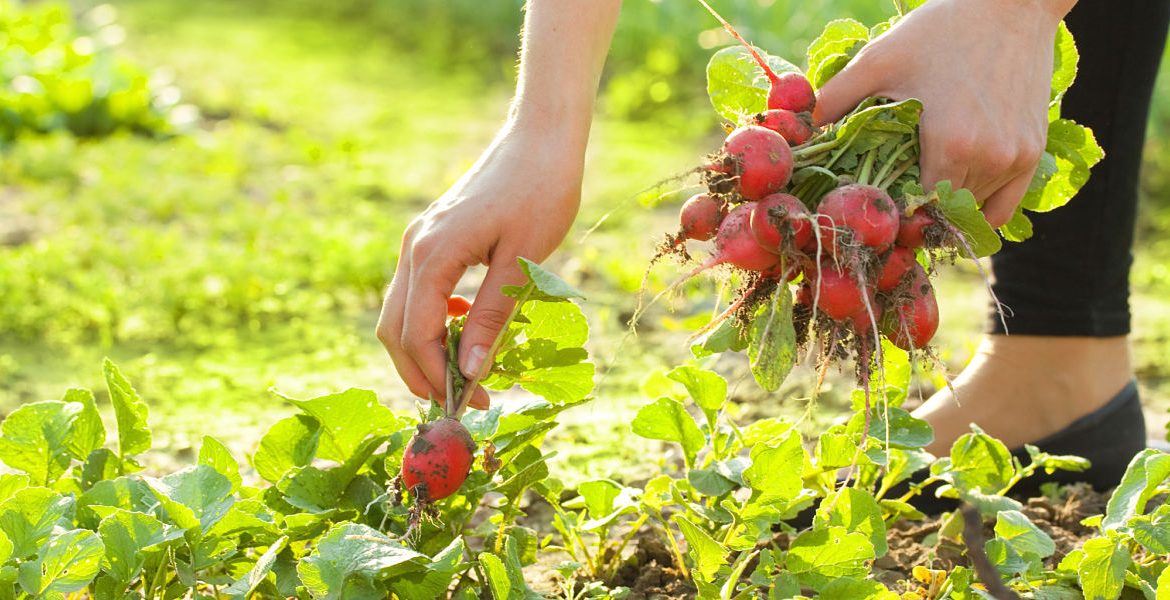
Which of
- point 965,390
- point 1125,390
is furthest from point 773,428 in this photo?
point 1125,390

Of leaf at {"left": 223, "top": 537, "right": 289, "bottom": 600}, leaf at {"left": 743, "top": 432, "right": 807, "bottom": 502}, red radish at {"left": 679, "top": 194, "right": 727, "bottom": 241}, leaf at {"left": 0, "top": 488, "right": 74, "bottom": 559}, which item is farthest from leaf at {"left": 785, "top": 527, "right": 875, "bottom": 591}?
leaf at {"left": 0, "top": 488, "right": 74, "bottom": 559}

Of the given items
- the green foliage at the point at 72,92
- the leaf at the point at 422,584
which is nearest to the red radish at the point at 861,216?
the leaf at the point at 422,584

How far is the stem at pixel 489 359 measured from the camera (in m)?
1.46

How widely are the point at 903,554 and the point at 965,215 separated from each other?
0.63 metres

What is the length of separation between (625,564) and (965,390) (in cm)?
74

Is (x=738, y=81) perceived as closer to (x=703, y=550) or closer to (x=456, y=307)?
(x=456, y=307)

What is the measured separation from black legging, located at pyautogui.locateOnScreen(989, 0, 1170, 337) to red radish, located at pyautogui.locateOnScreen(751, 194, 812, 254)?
2.75 feet

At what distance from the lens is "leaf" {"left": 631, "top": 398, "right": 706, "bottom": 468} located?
5.59 ft

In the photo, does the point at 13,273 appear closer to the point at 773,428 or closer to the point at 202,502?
the point at 202,502

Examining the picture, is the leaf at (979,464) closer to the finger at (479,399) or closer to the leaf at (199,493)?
the finger at (479,399)

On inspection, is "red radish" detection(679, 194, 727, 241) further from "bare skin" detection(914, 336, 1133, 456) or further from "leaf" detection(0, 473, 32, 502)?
"leaf" detection(0, 473, 32, 502)

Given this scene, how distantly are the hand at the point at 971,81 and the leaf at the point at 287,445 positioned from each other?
0.83 metres

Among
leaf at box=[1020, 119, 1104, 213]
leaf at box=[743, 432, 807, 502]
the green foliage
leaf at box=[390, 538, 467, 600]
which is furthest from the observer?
the green foliage

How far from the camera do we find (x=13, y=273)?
3.14 m
